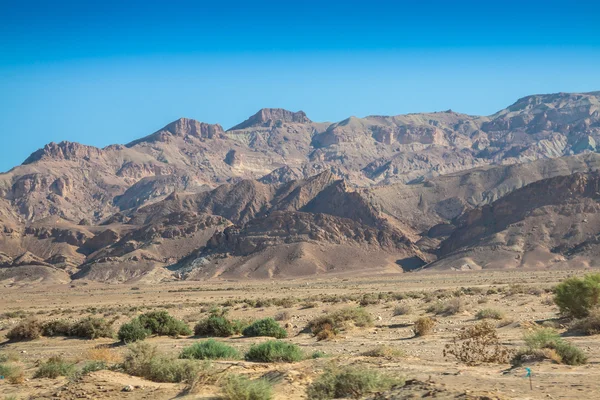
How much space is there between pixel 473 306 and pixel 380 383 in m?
24.2

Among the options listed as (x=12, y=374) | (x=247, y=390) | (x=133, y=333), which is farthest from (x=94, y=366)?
(x=133, y=333)

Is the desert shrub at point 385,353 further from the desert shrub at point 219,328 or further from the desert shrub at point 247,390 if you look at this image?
the desert shrub at point 219,328

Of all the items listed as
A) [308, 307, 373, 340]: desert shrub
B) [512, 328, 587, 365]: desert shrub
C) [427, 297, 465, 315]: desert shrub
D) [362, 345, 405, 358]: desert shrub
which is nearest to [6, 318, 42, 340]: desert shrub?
[308, 307, 373, 340]: desert shrub

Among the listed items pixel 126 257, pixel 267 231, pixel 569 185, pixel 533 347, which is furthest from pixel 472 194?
pixel 533 347

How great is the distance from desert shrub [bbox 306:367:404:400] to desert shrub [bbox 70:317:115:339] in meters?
18.3

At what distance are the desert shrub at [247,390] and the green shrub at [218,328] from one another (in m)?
15.7

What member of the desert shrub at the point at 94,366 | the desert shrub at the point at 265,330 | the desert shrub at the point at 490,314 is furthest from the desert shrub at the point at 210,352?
the desert shrub at the point at 490,314

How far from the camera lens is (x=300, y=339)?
27.8 metres

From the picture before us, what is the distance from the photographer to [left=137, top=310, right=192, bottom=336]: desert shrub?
30.0 meters

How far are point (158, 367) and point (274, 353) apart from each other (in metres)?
3.64

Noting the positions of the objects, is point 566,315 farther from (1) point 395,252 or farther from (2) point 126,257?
(2) point 126,257

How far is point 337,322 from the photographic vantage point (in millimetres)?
30156

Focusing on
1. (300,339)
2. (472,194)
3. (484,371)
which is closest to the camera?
(484,371)

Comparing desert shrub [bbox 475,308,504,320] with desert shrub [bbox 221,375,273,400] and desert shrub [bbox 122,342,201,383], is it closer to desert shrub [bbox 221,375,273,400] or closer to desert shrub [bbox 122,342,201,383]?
desert shrub [bbox 122,342,201,383]
